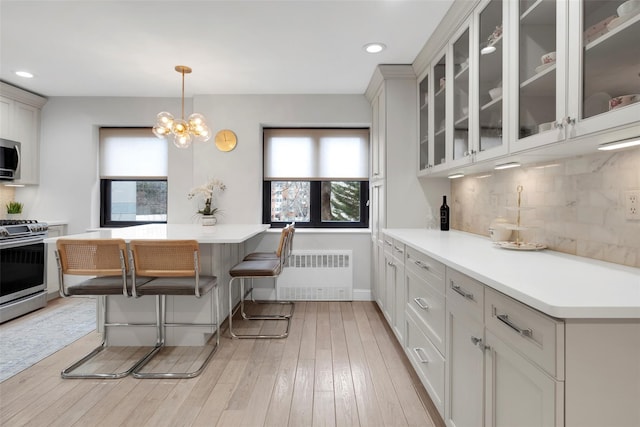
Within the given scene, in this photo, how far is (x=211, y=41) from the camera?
9.09 feet

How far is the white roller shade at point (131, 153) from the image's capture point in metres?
4.36

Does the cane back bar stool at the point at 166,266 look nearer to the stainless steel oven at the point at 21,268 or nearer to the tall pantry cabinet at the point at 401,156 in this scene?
the tall pantry cabinet at the point at 401,156

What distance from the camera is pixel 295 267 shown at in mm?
3979

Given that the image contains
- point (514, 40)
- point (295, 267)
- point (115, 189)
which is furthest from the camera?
point (115, 189)

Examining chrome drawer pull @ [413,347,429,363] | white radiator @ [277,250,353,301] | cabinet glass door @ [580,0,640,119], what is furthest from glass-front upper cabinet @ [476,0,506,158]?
white radiator @ [277,250,353,301]

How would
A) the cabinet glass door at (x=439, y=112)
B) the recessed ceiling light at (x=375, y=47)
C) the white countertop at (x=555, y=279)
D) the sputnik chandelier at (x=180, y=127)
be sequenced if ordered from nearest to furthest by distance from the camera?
1. the white countertop at (x=555, y=279)
2. the cabinet glass door at (x=439, y=112)
3. the recessed ceiling light at (x=375, y=47)
4. the sputnik chandelier at (x=180, y=127)

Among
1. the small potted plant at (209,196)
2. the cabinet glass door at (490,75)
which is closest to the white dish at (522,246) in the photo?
the cabinet glass door at (490,75)

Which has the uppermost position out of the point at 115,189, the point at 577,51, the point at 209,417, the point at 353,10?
the point at 353,10

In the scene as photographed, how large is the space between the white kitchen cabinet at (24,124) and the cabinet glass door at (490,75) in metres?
4.86

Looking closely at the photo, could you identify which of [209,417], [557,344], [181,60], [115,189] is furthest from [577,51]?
[115,189]

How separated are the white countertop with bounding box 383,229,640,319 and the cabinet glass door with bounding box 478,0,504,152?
0.64 meters

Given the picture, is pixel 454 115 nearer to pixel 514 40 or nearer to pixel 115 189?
pixel 514 40

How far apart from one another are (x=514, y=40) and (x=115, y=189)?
4.68 m

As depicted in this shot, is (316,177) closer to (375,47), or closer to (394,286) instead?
(375,47)
